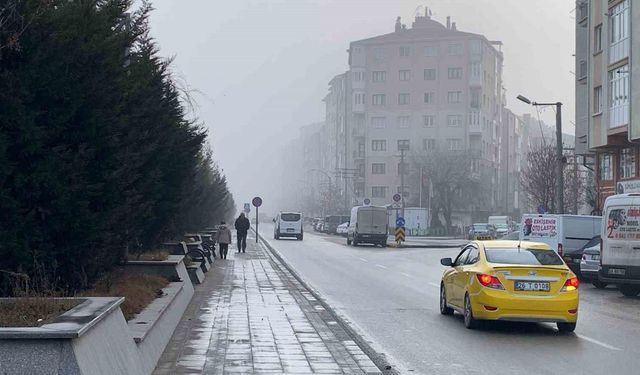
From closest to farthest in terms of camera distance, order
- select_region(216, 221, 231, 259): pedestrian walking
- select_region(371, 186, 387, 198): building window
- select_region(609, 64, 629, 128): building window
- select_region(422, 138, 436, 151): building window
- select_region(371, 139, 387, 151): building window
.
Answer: select_region(216, 221, 231, 259): pedestrian walking < select_region(609, 64, 629, 128): building window < select_region(422, 138, 436, 151): building window < select_region(371, 139, 387, 151): building window < select_region(371, 186, 387, 198): building window

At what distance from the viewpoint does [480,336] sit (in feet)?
49.6

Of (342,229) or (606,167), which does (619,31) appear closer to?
(606,167)

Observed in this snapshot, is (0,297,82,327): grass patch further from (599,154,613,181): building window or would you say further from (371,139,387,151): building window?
(371,139,387,151): building window

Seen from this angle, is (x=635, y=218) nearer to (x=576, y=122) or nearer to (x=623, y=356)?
(x=623, y=356)

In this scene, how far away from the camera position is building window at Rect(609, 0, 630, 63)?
43969mm

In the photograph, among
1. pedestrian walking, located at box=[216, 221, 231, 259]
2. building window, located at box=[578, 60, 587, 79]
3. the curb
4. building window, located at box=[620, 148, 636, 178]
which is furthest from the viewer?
building window, located at box=[578, 60, 587, 79]

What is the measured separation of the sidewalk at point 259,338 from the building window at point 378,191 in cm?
10557

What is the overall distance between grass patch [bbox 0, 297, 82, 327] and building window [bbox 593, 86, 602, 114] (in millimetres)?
41698

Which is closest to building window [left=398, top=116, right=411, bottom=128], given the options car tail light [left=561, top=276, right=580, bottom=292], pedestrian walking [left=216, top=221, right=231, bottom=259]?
pedestrian walking [left=216, top=221, right=231, bottom=259]

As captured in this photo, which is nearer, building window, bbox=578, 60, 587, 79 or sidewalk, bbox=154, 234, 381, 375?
sidewalk, bbox=154, 234, 381, 375

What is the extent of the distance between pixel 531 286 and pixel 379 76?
113233 millimetres

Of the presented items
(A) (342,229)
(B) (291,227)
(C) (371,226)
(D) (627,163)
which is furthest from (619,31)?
(A) (342,229)

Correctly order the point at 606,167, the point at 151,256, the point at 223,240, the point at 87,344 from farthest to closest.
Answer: the point at 606,167, the point at 223,240, the point at 151,256, the point at 87,344

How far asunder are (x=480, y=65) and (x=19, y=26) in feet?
382
